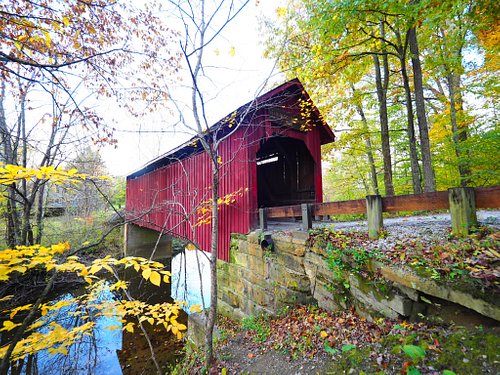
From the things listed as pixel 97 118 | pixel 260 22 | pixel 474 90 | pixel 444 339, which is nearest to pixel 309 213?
pixel 444 339

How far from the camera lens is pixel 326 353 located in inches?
100

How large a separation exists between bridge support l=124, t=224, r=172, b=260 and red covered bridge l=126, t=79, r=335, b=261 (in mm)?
4538

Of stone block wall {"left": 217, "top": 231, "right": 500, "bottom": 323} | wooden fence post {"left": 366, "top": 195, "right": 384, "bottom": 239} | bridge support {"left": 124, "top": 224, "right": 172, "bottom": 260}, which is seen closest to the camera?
stone block wall {"left": 217, "top": 231, "right": 500, "bottom": 323}

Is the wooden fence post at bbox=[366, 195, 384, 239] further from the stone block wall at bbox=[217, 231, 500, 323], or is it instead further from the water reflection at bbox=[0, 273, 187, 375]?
the water reflection at bbox=[0, 273, 187, 375]

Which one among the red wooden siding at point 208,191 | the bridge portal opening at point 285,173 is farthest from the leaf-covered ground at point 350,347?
the bridge portal opening at point 285,173

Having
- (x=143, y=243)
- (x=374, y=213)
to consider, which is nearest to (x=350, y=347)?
(x=374, y=213)

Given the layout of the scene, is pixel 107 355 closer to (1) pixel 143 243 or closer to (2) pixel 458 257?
(2) pixel 458 257

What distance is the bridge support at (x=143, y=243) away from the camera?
13.3 metres

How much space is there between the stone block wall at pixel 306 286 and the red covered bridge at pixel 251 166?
26.2 inches

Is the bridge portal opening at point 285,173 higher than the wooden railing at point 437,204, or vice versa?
the bridge portal opening at point 285,173

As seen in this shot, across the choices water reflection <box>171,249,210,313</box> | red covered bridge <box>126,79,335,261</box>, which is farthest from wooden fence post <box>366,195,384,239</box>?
water reflection <box>171,249,210,313</box>

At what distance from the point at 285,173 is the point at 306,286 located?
5.42 m

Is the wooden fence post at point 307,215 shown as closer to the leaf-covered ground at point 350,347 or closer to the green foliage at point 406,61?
the leaf-covered ground at point 350,347

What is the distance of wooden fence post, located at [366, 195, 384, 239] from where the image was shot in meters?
2.98
